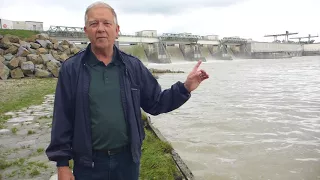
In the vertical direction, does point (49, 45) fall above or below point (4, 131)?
above

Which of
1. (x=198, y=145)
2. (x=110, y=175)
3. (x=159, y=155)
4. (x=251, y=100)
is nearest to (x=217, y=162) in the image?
(x=198, y=145)

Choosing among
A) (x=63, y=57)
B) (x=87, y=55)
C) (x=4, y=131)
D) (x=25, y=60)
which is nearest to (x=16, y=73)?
(x=25, y=60)

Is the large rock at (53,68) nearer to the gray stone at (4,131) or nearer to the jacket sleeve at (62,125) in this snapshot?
the gray stone at (4,131)

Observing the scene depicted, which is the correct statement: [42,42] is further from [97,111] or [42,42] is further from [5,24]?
[97,111]

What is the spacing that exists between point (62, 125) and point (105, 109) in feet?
1.05

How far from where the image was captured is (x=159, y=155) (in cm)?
398

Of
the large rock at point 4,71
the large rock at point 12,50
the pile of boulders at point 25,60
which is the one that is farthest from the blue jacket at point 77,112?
the large rock at point 12,50

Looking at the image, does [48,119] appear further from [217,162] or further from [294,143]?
[294,143]

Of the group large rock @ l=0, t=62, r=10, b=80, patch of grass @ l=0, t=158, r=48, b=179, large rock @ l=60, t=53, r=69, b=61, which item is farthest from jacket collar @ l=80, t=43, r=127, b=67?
large rock @ l=60, t=53, r=69, b=61

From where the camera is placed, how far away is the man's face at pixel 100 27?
1875 millimetres

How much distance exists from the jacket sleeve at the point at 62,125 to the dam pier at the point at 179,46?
37.3m

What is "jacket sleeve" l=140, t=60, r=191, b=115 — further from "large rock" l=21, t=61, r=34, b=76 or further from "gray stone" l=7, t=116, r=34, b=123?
"large rock" l=21, t=61, r=34, b=76

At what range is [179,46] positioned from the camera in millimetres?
60031

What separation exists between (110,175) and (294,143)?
5.37 m
